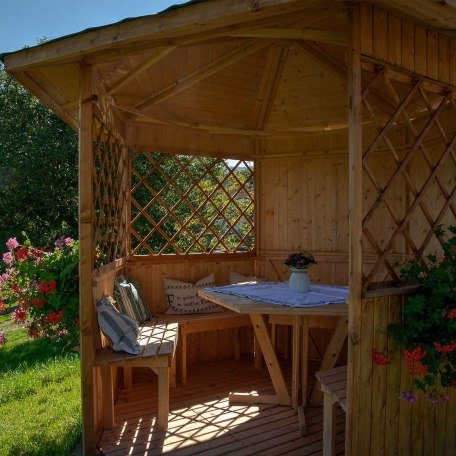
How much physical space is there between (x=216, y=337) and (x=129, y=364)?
1717 mm

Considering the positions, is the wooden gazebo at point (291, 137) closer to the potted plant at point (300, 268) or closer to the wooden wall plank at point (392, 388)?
the wooden wall plank at point (392, 388)

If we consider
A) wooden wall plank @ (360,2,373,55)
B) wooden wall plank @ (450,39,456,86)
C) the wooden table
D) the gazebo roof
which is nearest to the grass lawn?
the wooden table

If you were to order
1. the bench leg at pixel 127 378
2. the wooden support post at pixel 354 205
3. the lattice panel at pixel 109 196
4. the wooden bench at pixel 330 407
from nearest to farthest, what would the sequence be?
the wooden support post at pixel 354 205 < the wooden bench at pixel 330 407 < the lattice panel at pixel 109 196 < the bench leg at pixel 127 378

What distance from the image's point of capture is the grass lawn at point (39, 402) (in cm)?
241

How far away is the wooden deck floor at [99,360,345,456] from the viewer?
7.72 feet

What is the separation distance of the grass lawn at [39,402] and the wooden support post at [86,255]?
0.27 m

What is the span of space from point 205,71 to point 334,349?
2404 mm

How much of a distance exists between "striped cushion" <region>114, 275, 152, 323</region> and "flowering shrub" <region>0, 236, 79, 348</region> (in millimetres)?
448

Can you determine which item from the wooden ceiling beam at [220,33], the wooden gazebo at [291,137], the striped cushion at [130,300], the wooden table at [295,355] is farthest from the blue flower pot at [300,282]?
the wooden ceiling beam at [220,33]

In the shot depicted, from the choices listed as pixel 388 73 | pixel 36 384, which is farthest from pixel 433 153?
pixel 36 384

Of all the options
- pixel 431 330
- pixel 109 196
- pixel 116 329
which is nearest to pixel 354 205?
pixel 431 330

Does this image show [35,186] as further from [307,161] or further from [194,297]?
[307,161]

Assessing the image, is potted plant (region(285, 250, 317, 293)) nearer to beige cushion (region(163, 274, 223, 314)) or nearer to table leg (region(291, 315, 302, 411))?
table leg (region(291, 315, 302, 411))

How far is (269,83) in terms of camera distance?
12.8 ft
